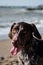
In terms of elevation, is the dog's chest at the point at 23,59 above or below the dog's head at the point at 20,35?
below

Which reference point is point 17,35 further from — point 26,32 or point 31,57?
point 31,57

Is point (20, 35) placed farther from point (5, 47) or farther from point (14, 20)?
point (14, 20)

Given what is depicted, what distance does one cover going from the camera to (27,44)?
495 cm

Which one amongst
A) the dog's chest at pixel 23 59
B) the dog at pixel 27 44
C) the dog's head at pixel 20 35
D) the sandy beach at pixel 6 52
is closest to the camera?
the dog's head at pixel 20 35

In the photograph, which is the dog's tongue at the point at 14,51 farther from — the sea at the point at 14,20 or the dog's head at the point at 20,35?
the sea at the point at 14,20

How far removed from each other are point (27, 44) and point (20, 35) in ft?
0.85

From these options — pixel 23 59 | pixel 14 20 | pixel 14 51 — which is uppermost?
pixel 14 20

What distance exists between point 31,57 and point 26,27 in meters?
0.59

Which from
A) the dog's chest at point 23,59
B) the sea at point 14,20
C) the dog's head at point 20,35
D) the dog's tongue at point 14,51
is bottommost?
the dog's chest at point 23,59

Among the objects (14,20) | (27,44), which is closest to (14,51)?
(27,44)

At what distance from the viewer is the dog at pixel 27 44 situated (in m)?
4.86

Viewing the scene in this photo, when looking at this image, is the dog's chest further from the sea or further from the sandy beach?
the sea

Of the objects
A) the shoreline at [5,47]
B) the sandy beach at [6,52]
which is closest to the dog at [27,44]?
the sandy beach at [6,52]

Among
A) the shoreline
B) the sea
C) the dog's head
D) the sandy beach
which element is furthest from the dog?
the sea
